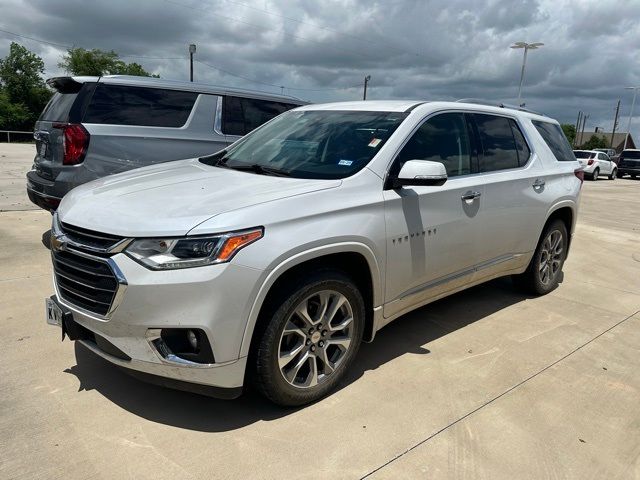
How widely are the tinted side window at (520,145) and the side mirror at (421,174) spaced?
174cm

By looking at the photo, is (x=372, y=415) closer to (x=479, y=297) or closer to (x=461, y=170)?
(x=461, y=170)

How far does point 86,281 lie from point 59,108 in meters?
3.61

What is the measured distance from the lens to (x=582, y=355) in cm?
390

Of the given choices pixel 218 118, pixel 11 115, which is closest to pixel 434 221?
pixel 218 118

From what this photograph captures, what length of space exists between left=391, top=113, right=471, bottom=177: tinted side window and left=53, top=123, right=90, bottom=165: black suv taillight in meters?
3.32

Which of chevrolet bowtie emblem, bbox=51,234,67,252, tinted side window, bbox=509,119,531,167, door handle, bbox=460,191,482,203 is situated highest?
tinted side window, bbox=509,119,531,167

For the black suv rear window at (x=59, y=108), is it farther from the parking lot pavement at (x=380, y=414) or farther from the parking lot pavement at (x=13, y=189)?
the parking lot pavement at (x=13, y=189)

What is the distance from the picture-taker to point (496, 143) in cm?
433

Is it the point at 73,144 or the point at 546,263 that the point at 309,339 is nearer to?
the point at 546,263

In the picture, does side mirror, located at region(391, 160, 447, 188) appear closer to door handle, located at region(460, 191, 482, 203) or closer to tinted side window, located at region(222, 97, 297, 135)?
door handle, located at region(460, 191, 482, 203)

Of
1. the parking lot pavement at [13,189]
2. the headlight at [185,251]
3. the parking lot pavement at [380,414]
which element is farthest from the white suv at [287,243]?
the parking lot pavement at [13,189]

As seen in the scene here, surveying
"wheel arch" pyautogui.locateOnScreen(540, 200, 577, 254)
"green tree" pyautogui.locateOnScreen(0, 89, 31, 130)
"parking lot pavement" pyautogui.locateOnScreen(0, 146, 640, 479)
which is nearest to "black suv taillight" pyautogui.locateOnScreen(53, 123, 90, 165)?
"parking lot pavement" pyautogui.locateOnScreen(0, 146, 640, 479)

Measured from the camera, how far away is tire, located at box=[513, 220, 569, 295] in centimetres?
498

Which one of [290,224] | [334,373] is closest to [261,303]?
[290,224]
